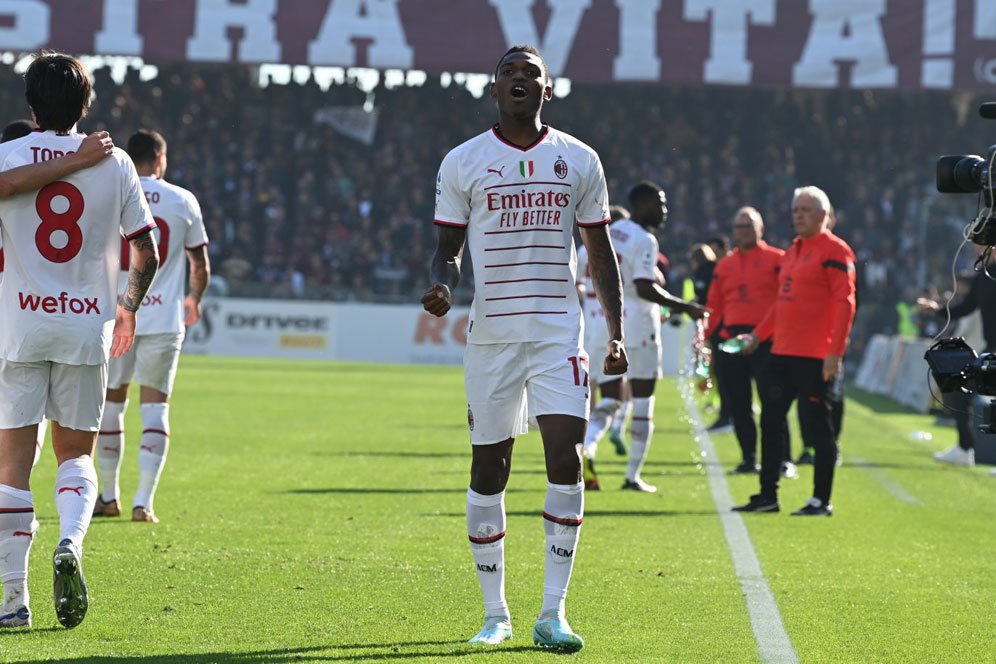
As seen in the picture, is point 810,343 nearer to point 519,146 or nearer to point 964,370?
point 964,370

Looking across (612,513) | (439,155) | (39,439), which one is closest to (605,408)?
(612,513)

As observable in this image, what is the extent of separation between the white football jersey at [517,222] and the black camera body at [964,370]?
1.34m

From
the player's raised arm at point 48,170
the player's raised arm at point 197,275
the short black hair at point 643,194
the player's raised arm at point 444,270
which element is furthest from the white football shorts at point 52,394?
the short black hair at point 643,194

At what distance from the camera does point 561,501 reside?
608 cm

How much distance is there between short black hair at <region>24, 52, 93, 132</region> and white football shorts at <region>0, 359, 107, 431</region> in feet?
2.88

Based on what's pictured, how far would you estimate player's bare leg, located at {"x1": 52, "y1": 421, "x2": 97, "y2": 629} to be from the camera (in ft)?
19.2

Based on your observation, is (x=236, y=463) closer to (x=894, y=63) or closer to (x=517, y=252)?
(x=517, y=252)

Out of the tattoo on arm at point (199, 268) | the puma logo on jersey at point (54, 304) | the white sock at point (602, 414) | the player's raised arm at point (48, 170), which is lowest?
the white sock at point (602, 414)

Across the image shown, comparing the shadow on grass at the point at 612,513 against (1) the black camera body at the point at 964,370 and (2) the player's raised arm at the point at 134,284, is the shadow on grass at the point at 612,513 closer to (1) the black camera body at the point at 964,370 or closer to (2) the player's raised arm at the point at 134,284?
(2) the player's raised arm at the point at 134,284

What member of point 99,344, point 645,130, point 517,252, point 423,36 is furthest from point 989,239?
point 645,130

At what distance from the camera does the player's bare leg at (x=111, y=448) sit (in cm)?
976

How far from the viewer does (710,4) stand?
3991cm

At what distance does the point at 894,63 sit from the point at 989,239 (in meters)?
34.7

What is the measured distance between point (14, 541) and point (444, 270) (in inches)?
72.8
